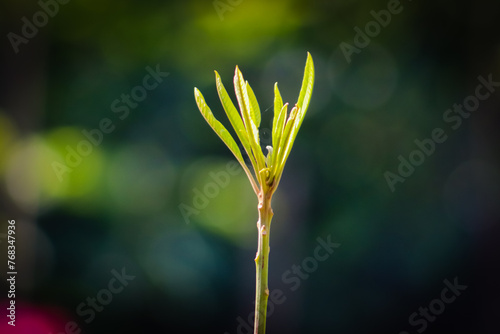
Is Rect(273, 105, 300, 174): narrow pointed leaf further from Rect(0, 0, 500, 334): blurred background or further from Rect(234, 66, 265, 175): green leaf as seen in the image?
Rect(0, 0, 500, 334): blurred background

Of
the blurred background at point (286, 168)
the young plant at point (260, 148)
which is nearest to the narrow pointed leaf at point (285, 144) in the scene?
the young plant at point (260, 148)

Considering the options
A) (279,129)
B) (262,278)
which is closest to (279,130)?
(279,129)

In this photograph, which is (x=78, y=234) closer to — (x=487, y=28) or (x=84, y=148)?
(x=84, y=148)

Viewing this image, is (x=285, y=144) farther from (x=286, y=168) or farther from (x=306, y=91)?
(x=286, y=168)

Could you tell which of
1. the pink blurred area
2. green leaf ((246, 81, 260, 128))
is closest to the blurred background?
the pink blurred area

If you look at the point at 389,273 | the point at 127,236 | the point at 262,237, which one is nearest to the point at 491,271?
the point at 389,273

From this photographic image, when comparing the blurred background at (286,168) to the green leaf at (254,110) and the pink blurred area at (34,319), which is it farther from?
the green leaf at (254,110)
